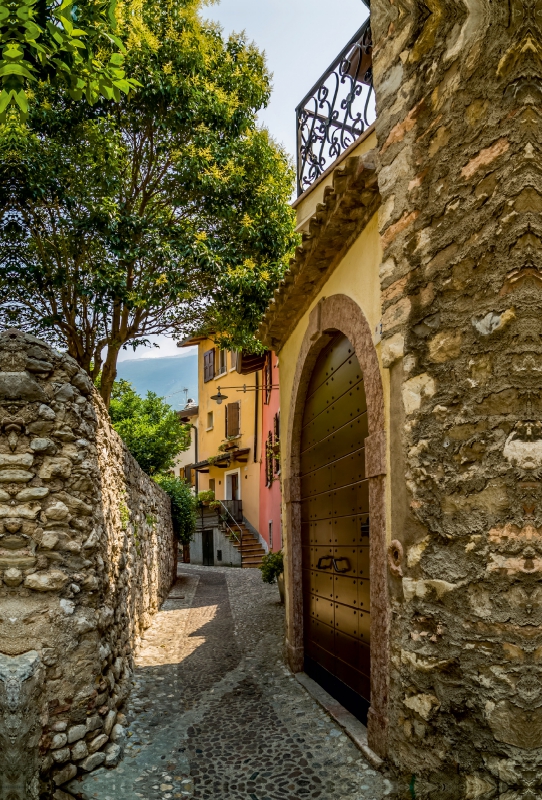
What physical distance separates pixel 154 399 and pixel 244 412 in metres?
5.72

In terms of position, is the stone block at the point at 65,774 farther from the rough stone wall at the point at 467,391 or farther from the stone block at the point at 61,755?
the rough stone wall at the point at 467,391

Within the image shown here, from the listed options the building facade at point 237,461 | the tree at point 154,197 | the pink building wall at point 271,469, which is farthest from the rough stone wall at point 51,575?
the building facade at point 237,461

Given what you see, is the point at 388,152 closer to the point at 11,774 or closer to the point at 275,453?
the point at 11,774

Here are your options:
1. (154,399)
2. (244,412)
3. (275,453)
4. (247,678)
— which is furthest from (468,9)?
(244,412)

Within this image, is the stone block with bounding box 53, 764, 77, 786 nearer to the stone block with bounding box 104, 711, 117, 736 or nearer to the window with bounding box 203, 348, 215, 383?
the stone block with bounding box 104, 711, 117, 736

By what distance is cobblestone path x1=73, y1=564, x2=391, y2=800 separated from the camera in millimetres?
3402

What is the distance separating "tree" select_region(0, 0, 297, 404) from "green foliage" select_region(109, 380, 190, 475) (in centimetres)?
598

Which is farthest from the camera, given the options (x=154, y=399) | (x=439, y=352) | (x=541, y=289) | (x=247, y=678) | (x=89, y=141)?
(x=154, y=399)

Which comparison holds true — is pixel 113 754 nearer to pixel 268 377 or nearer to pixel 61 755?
pixel 61 755

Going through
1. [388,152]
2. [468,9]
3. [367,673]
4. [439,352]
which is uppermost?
[468,9]

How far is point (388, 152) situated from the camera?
10.5 feet

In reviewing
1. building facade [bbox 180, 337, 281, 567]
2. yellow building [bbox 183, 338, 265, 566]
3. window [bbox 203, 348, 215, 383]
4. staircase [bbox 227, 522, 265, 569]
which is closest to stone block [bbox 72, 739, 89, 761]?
building facade [bbox 180, 337, 281, 567]

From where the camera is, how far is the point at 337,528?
15.3 feet

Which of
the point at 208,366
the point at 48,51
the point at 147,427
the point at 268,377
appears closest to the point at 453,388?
the point at 48,51
